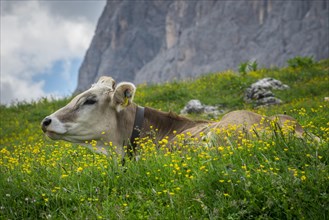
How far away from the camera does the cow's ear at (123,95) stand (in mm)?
8531

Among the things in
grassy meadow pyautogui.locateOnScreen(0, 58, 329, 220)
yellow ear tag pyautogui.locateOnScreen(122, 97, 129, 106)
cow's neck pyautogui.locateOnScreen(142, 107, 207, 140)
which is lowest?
cow's neck pyautogui.locateOnScreen(142, 107, 207, 140)

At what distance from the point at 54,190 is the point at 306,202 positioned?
2.97m

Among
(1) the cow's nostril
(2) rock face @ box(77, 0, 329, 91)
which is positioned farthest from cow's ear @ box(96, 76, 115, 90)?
(2) rock face @ box(77, 0, 329, 91)

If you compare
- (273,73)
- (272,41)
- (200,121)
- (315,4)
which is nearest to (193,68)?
(272,41)

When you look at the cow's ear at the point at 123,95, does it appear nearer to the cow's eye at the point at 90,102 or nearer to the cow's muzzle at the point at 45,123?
the cow's eye at the point at 90,102

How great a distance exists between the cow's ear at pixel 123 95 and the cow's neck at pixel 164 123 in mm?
731

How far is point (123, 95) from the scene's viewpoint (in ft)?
28.6

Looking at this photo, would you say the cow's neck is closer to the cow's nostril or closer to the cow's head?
the cow's head

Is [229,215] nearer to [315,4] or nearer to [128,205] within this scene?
[128,205]

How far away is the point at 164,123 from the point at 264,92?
10.3 meters

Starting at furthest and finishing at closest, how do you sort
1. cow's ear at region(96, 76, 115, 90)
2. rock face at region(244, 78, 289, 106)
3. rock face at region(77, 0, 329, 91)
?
rock face at region(77, 0, 329, 91), rock face at region(244, 78, 289, 106), cow's ear at region(96, 76, 115, 90)

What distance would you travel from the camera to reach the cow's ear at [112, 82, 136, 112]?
8531 mm

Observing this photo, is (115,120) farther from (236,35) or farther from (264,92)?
(236,35)

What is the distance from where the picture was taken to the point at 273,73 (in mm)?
23969
